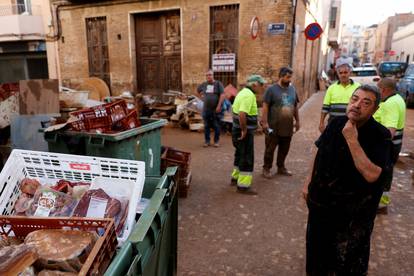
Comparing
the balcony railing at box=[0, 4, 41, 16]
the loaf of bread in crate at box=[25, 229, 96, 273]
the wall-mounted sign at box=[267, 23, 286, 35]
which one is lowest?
the loaf of bread in crate at box=[25, 229, 96, 273]

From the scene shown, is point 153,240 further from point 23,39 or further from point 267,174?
point 23,39

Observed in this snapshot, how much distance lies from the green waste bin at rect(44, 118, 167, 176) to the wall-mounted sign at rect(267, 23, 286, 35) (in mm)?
6268

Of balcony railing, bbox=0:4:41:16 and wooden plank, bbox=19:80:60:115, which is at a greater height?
balcony railing, bbox=0:4:41:16

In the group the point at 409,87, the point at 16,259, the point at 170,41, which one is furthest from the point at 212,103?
the point at 409,87

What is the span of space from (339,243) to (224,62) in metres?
8.49

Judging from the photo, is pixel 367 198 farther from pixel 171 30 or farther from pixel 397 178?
pixel 171 30

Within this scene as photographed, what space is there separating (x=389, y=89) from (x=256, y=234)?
7.68ft

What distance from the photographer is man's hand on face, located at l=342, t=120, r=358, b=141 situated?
1961mm

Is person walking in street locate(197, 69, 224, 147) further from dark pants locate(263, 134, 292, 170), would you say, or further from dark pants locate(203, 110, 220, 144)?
dark pants locate(263, 134, 292, 170)

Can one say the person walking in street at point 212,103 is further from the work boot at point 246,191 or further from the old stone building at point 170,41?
the work boot at point 246,191

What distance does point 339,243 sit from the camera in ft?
7.38

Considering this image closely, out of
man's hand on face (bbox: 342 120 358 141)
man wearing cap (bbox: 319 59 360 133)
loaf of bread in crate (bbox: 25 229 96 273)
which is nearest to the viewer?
loaf of bread in crate (bbox: 25 229 96 273)

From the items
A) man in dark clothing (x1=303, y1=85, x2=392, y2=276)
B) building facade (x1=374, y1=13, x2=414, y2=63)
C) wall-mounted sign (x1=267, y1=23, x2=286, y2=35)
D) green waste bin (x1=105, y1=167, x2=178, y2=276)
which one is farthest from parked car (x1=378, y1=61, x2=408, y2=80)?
building facade (x1=374, y1=13, x2=414, y2=63)

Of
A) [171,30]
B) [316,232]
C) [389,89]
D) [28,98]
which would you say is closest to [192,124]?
[171,30]
